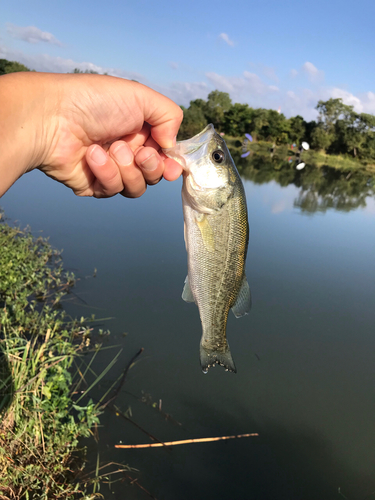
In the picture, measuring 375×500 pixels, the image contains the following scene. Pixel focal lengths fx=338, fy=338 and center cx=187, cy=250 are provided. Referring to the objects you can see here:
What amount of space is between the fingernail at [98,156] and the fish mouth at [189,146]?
1.38 feet

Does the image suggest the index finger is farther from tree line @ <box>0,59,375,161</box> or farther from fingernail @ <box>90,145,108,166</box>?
tree line @ <box>0,59,375,161</box>

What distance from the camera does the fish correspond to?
2.28 meters

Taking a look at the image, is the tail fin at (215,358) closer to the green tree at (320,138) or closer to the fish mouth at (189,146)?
the fish mouth at (189,146)

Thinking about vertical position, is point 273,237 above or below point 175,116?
below

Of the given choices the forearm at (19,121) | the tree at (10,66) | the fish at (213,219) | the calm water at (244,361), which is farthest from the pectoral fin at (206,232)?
the tree at (10,66)

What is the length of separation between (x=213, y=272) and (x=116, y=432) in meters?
3.05

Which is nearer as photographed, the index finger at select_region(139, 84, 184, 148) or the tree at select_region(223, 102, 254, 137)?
the index finger at select_region(139, 84, 184, 148)

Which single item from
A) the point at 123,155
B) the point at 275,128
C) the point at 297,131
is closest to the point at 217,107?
the point at 275,128

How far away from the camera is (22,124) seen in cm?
178

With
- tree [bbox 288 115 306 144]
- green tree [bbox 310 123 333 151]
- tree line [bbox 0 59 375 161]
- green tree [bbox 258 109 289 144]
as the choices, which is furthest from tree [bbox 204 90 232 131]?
green tree [bbox 310 123 333 151]

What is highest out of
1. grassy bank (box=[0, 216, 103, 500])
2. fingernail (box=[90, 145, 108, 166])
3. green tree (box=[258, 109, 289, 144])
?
green tree (box=[258, 109, 289, 144])

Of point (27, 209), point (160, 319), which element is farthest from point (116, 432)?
point (27, 209)

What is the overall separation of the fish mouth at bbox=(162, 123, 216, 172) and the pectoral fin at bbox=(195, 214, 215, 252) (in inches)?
14.0

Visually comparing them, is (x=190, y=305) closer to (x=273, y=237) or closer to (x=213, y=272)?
(x=213, y=272)
